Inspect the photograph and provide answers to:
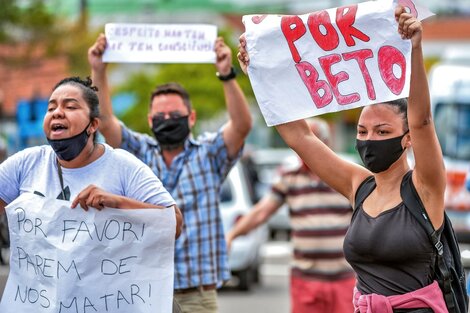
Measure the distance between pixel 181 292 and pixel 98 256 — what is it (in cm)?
163

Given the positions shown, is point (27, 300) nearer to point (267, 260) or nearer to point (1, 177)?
point (1, 177)

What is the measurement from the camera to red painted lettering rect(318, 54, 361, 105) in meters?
5.29

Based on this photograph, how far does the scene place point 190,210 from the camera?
22.3 ft

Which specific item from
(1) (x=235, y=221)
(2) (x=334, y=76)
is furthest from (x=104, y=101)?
(1) (x=235, y=221)

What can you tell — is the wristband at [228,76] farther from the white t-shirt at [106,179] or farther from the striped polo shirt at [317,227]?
the white t-shirt at [106,179]

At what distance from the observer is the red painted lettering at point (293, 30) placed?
210 inches

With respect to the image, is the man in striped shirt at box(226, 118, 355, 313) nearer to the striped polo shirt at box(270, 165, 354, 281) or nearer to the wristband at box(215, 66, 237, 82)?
the striped polo shirt at box(270, 165, 354, 281)

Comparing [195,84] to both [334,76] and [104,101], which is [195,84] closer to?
[104,101]

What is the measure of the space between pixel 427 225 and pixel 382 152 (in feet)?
1.38

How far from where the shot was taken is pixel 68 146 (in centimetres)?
522

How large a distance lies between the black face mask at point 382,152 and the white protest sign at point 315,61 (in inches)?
7.6

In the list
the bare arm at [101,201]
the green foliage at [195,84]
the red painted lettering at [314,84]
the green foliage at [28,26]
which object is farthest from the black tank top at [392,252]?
the green foliage at [195,84]

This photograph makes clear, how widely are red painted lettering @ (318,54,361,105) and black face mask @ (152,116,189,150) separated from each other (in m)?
1.79

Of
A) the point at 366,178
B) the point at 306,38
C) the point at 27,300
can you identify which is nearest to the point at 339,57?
A: the point at 306,38
